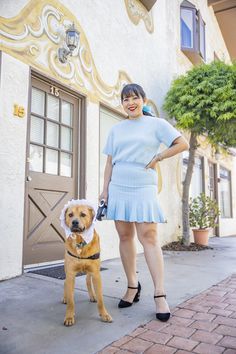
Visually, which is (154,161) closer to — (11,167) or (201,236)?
(11,167)

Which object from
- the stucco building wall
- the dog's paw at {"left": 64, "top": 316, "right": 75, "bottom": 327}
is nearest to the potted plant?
the stucco building wall

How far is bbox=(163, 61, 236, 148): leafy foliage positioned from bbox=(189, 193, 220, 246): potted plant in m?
1.69

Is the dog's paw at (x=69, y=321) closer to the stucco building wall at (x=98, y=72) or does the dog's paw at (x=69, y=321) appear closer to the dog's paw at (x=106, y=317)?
the dog's paw at (x=106, y=317)

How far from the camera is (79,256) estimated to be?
226 centimetres

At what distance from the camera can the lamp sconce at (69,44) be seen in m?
4.21

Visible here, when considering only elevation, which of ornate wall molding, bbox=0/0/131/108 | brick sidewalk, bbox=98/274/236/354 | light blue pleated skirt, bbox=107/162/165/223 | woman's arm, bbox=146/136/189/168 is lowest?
brick sidewalk, bbox=98/274/236/354

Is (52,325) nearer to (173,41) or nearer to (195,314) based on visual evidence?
(195,314)

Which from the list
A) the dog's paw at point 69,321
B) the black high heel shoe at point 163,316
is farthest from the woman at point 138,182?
the dog's paw at point 69,321

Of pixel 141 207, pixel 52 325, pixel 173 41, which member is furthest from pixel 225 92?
pixel 52 325

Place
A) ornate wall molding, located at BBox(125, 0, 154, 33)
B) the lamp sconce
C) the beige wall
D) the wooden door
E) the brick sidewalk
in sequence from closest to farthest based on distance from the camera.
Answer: the brick sidewalk < the beige wall < the wooden door < the lamp sconce < ornate wall molding, located at BBox(125, 0, 154, 33)

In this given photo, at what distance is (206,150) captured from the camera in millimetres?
9805

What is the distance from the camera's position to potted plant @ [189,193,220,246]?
7.38m

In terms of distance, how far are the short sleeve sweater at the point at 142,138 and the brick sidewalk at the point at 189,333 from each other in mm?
1157

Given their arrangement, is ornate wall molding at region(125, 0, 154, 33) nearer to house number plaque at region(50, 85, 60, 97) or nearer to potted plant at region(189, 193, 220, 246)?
house number plaque at region(50, 85, 60, 97)
